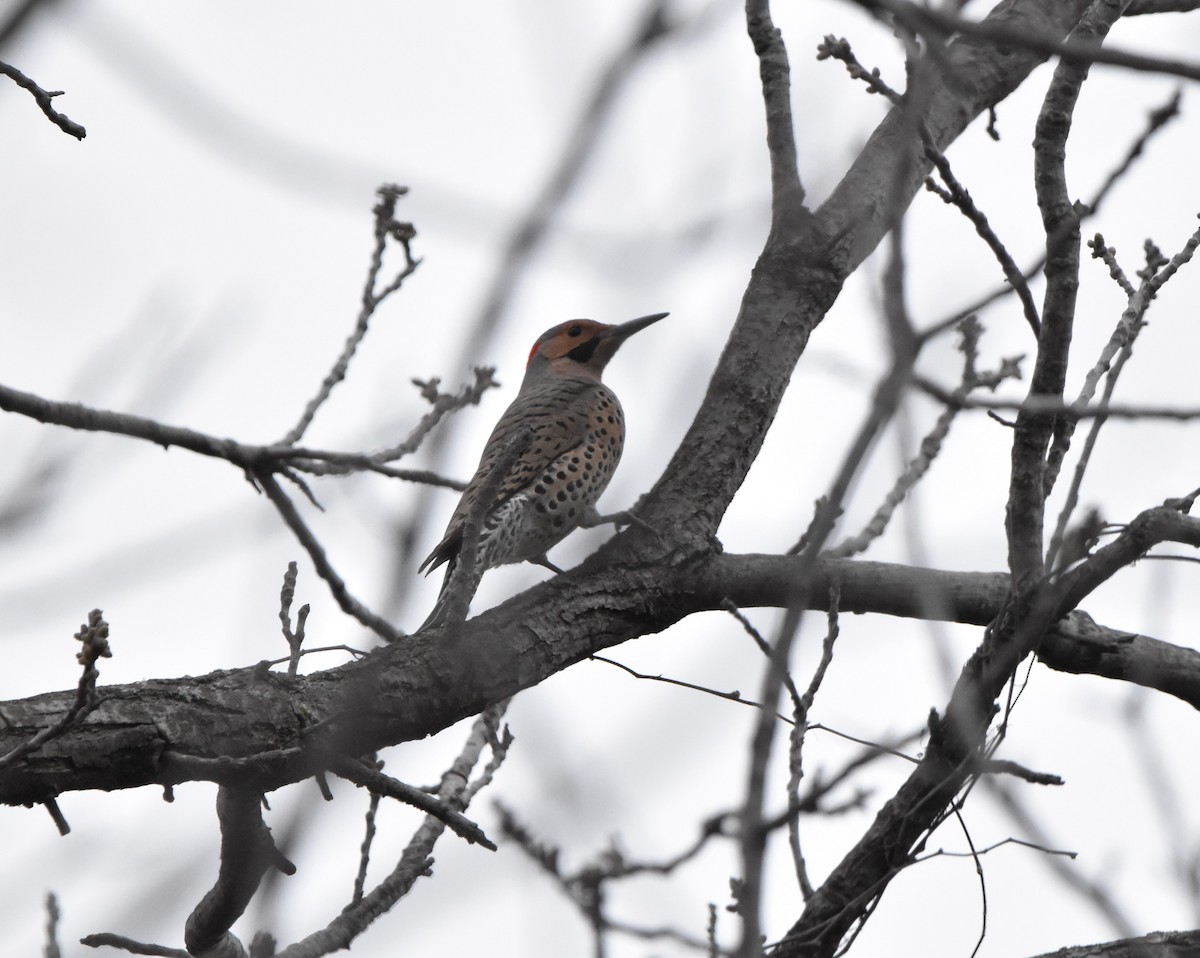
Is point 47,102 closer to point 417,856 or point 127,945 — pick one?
point 127,945

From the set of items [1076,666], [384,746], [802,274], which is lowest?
[384,746]

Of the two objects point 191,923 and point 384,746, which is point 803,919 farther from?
point 191,923

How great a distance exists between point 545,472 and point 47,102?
3.62 m

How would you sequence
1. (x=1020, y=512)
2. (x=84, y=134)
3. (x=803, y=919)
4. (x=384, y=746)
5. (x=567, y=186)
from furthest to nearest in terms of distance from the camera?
(x=1020, y=512) < (x=803, y=919) < (x=384, y=746) < (x=84, y=134) < (x=567, y=186)

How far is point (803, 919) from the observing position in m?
4.16

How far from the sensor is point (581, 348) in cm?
947

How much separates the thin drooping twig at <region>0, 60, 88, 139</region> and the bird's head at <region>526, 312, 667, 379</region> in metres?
5.80

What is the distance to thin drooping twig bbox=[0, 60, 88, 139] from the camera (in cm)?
335

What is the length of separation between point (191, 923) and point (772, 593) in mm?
2049

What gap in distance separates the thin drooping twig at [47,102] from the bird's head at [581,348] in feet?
19.0

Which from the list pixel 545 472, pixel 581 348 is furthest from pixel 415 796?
pixel 581 348

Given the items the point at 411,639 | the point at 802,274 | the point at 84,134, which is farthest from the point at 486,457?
the point at 84,134

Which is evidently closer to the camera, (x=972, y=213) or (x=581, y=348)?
(x=972, y=213)

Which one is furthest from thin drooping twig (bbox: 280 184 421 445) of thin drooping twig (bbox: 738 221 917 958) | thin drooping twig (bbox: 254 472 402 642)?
thin drooping twig (bbox: 738 221 917 958)
